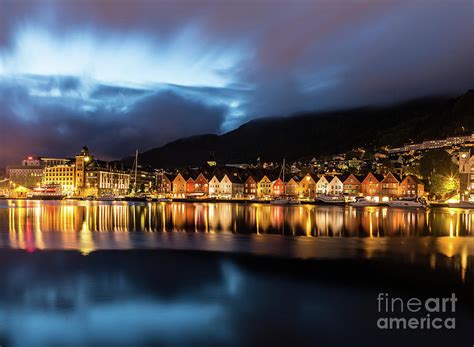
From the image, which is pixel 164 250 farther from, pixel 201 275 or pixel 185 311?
pixel 185 311

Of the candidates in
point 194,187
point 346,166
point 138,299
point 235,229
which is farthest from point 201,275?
point 346,166

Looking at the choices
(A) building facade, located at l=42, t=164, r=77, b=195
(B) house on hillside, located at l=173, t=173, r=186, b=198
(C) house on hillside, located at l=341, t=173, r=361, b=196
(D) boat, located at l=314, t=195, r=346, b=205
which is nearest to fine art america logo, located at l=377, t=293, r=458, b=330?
(D) boat, located at l=314, t=195, r=346, b=205

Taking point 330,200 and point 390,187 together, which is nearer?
point 330,200

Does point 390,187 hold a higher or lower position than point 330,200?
higher

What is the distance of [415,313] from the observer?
10.6 metres

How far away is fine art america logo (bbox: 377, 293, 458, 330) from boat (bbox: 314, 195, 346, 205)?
68.8 meters

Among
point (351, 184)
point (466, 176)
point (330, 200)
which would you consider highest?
point (466, 176)

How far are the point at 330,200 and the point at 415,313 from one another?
74.8 metres

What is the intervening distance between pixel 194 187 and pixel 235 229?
74.1 m

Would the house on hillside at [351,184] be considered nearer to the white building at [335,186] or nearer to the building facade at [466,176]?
the white building at [335,186]

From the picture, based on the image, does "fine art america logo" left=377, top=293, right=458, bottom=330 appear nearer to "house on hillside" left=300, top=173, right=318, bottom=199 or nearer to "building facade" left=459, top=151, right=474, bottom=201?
"building facade" left=459, top=151, right=474, bottom=201

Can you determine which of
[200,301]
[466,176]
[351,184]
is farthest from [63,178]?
[200,301]

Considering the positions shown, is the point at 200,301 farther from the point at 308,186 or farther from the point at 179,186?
the point at 179,186

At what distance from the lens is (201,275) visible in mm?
15109
